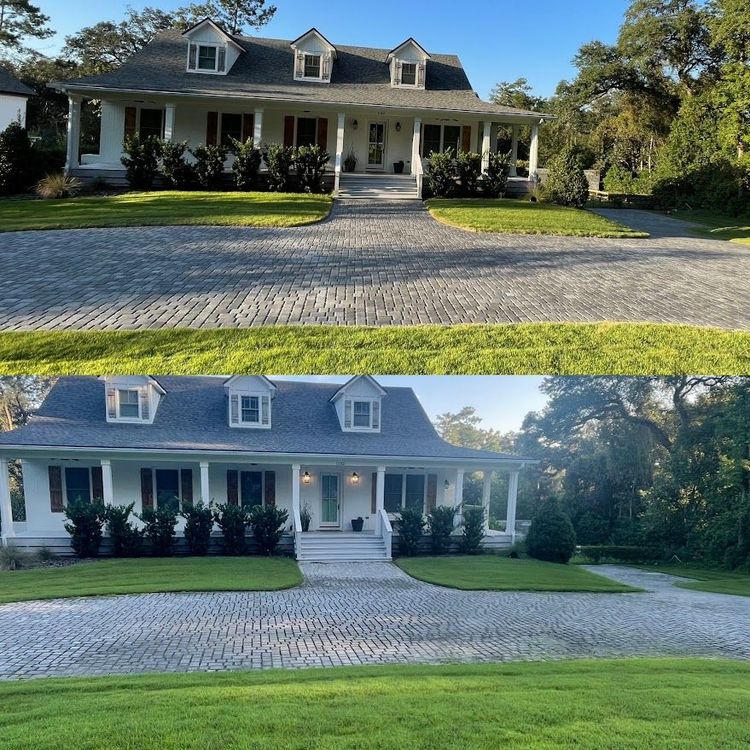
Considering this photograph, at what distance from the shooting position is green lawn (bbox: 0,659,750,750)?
422cm

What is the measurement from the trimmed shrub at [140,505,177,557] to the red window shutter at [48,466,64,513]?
1.01 m

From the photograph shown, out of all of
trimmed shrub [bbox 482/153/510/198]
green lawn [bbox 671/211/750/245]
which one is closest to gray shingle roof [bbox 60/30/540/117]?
trimmed shrub [bbox 482/153/510/198]

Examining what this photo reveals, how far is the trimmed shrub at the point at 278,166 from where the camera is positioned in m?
21.8

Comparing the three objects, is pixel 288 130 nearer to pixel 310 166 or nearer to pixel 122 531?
pixel 310 166

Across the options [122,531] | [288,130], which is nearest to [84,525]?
[122,531]

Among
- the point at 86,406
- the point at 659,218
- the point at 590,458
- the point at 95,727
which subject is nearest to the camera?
the point at 95,727

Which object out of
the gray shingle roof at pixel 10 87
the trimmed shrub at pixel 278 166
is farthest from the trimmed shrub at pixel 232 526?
the gray shingle roof at pixel 10 87

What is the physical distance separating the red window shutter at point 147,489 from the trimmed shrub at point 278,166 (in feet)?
47.4

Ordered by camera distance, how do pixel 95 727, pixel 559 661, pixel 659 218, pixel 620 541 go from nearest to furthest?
1. pixel 95 727
2. pixel 559 661
3. pixel 620 541
4. pixel 659 218

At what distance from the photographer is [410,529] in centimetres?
1056

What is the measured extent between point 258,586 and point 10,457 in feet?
11.6

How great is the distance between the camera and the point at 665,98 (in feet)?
127

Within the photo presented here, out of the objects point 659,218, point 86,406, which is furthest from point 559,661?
point 659,218

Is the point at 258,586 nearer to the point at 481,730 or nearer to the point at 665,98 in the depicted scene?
the point at 481,730
